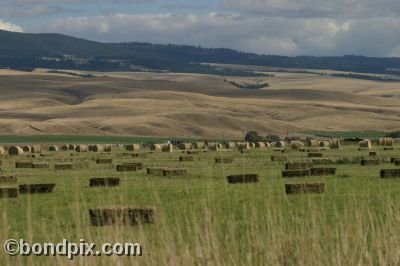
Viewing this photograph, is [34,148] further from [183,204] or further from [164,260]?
[164,260]

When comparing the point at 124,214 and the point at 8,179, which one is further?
the point at 8,179

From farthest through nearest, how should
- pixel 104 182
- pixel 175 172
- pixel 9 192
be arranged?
1. pixel 175 172
2. pixel 104 182
3. pixel 9 192

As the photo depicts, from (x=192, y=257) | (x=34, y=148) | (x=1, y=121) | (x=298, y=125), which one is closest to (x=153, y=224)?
(x=192, y=257)

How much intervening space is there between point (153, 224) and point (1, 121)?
164351mm

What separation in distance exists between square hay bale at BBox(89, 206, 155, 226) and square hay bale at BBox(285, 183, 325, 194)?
826 cm

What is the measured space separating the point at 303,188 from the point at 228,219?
7152 millimetres

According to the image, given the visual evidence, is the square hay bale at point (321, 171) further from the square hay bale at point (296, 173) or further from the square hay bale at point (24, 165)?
the square hay bale at point (24, 165)

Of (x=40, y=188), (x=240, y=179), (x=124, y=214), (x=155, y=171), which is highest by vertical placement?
(x=124, y=214)

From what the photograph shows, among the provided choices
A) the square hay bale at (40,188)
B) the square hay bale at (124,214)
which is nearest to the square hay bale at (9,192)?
the square hay bale at (40,188)

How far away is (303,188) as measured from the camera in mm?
26203

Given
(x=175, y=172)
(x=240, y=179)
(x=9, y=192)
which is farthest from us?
(x=175, y=172)

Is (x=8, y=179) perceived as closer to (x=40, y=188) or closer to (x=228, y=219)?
(x=40, y=188)

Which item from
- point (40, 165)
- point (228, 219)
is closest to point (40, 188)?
point (228, 219)

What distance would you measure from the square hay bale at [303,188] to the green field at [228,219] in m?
0.27
